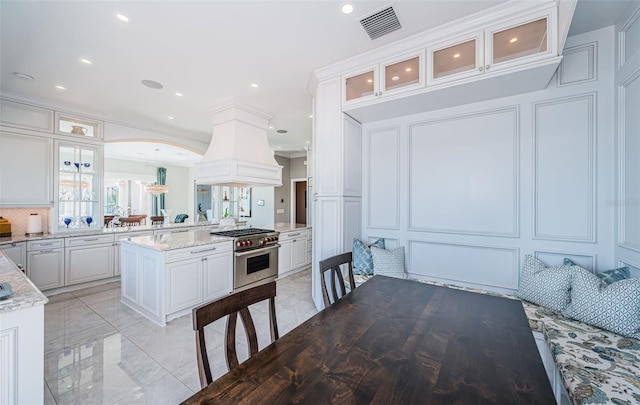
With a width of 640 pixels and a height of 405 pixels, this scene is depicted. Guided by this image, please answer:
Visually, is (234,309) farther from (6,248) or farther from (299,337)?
(6,248)

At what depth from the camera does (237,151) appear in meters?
3.75

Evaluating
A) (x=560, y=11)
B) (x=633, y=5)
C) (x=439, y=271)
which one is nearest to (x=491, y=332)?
(x=439, y=271)

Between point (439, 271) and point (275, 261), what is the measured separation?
Result: 2585 millimetres

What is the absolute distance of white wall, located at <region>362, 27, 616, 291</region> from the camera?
223 centimetres

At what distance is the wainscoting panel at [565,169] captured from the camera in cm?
226

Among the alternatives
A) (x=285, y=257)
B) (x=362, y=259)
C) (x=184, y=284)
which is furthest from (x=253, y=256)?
(x=362, y=259)

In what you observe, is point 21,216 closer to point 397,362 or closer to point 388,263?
point 388,263

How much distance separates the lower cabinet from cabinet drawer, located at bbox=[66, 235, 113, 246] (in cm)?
121

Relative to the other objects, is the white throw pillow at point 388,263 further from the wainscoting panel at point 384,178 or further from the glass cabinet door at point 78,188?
the glass cabinet door at point 78,188

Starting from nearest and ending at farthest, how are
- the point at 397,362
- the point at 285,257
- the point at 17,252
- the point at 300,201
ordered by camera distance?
the point at 397,362 < the point at 17,252 < the point at 285,257 < the point at 300,201

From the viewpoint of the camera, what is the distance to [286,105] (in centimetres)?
407

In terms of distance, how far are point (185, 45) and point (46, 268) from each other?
145 inches

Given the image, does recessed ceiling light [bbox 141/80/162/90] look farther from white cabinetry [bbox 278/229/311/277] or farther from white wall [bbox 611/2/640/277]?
white wall [bbox 611/2/640/277]

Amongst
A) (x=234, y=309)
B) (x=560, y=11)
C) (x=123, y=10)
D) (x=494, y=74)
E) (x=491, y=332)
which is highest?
(x=123, y=10)
